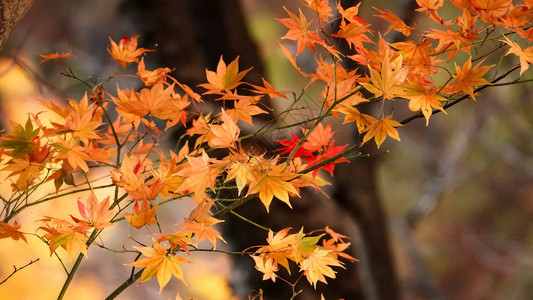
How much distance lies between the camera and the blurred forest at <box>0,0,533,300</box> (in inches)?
62.2

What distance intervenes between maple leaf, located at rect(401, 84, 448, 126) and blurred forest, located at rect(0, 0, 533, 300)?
74 mm

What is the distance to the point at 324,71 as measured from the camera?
0.81m

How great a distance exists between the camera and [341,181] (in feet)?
5.94

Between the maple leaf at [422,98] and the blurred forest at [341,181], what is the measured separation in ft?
0.24

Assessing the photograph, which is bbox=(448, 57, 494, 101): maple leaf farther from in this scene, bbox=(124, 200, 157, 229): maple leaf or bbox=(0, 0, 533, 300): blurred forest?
bbox=(124, 200, 157, 229): maple leaf

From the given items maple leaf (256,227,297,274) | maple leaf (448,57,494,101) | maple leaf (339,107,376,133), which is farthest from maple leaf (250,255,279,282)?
maple leaf (448,57,494,101)

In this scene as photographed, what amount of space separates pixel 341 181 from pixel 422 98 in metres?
1.17

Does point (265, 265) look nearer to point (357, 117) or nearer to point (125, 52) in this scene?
point (357, 117)

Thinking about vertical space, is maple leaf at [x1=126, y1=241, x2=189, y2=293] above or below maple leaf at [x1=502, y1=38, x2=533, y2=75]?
below

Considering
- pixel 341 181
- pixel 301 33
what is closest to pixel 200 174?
pixel 301 33

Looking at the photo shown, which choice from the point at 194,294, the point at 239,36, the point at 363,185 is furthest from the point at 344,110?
the point at 194,294

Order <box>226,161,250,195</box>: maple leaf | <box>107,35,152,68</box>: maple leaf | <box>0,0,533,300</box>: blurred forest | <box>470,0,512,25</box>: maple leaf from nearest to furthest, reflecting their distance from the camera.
A: <box>226,161,250,195</box>: maple leaf → <box>470,0,512,25</box>: maple leaf → <box>107,35,152,68</box>: maple leaf → <box>0,0,533,300</box>: blurred forest

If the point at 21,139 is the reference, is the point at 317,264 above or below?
below

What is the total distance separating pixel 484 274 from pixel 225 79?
4907 mm
